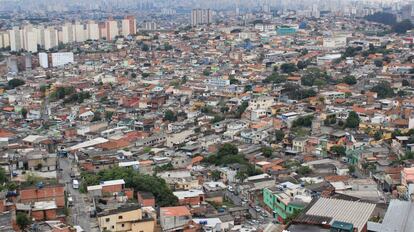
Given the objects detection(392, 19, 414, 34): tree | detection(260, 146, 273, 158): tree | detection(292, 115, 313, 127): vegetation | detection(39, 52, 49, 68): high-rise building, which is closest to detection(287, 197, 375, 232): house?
detection(260, 146, 273, 158): tree

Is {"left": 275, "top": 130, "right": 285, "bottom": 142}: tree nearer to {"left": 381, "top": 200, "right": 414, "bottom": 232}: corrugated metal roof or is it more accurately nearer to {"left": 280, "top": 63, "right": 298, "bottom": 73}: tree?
{"left": 381, "top": 200, "right": 414, "bottom": 232}: corrugated metal roof

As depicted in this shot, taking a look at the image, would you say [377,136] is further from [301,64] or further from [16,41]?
[16,41]

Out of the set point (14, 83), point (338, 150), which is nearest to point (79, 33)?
point (14, 83)

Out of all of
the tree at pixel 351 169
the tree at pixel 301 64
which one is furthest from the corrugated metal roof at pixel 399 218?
the tree at pixel 301 64

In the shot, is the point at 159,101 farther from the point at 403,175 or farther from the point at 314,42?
the point at 314,42

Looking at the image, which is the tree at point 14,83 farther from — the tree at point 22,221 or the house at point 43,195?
the tree at point 22,221
